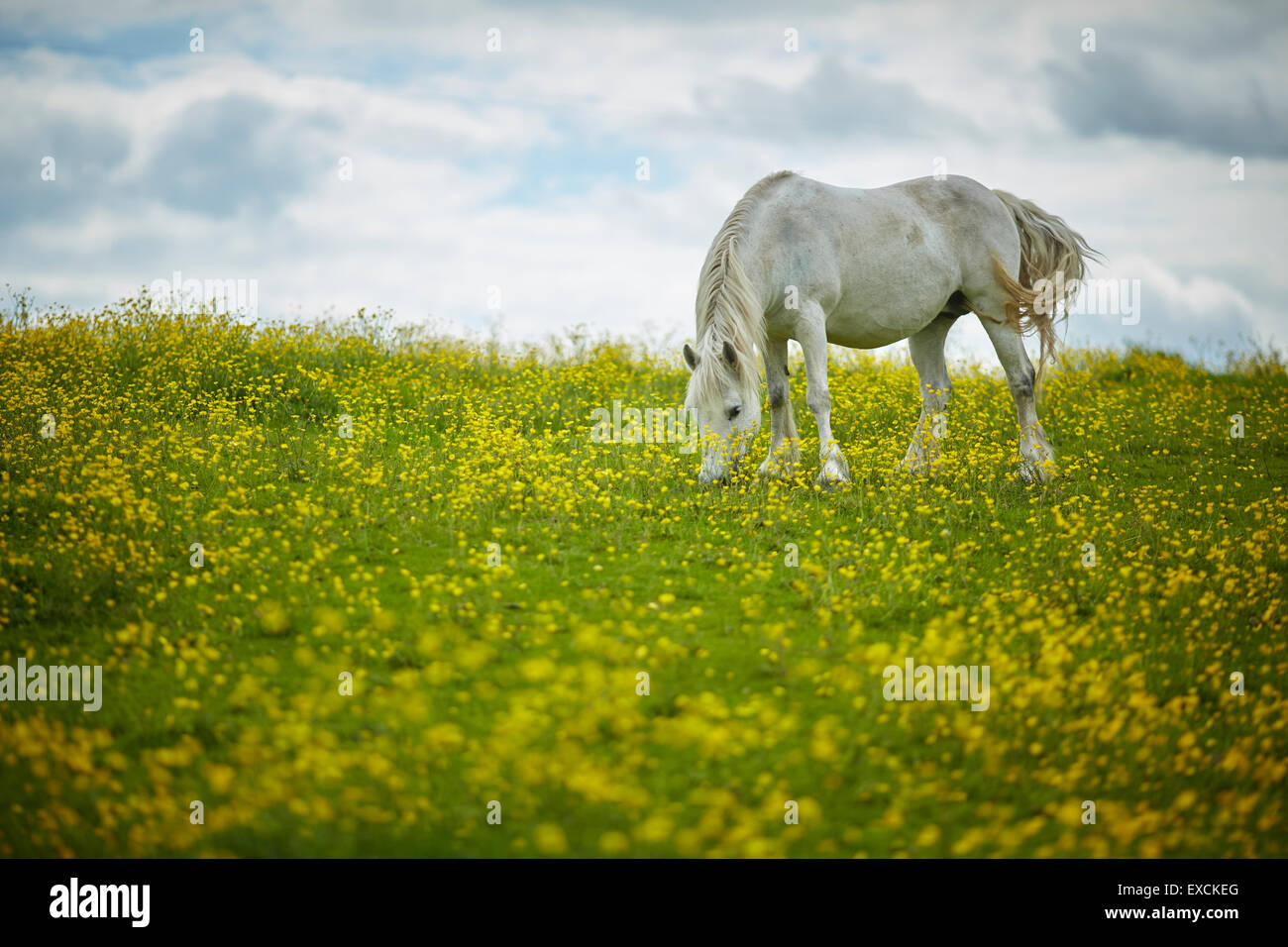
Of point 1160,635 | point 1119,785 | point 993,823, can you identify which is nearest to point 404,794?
point 993,823

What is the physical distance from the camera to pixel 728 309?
8758 millimetres

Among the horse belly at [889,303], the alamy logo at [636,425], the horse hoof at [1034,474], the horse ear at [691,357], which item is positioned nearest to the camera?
the horse ear at [691,357]

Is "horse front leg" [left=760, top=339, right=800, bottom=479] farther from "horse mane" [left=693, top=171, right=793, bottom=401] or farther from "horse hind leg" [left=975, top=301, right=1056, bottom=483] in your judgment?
"horse hind leg" [left=975, top=301, right=1056, bottom=483]

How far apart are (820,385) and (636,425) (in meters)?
3.20

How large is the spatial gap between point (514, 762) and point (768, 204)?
682cm

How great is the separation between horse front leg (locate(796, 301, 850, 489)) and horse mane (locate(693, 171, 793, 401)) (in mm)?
544

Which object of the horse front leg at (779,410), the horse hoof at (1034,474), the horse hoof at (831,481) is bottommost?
the horse hoof at (831,481)

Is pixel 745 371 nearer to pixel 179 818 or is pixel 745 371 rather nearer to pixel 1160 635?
pixel 1160 635

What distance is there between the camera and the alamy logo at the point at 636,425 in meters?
11.4

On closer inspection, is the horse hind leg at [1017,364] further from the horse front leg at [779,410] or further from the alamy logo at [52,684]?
the alamy logo at [52,684]

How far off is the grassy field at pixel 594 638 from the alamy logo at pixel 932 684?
9 cm
